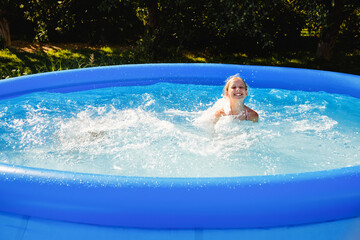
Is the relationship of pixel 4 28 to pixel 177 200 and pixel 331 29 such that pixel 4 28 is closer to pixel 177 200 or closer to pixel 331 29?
pixel 331 29

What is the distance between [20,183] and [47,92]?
3.31 metres

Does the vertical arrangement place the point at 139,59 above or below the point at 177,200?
below

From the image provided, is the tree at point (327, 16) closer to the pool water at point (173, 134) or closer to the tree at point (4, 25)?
the pool water at point (173, 134)

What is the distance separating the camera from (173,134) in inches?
162

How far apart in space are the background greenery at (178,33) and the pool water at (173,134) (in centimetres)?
204

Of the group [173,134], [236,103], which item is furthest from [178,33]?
[173,134]

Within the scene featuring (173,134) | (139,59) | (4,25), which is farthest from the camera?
(4,25)

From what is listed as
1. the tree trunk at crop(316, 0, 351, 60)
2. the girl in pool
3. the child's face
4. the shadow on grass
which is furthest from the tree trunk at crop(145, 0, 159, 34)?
the child's face

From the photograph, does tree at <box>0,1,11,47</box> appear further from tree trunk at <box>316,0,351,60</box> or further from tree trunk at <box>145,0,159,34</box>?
tree trunk at <box>316,0,351,60</box>

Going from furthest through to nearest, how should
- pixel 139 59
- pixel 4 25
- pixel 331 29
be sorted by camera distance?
pixel 4 25 < pixel 139 59 < pixel 331 29

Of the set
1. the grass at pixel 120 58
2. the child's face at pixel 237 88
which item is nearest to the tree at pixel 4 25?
the grass at pixel 120 58

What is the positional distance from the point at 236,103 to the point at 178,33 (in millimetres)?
5082

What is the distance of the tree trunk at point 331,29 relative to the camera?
7314mm

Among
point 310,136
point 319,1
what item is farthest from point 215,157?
point 319,1
